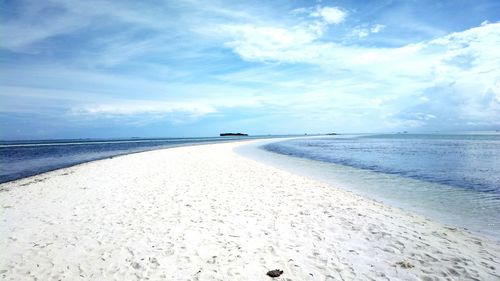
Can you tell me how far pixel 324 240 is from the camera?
742cm

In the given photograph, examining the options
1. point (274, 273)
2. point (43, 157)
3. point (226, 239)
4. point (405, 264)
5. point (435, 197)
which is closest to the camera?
point (274, 273)

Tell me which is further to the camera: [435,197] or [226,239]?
[435,197]

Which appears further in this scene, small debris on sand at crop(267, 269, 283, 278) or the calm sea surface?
the calm sea surface

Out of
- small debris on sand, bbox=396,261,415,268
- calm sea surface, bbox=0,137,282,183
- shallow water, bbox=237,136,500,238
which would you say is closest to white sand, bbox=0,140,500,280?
small debris on sand, bbox=396,261,415,268

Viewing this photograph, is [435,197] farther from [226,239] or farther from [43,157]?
[43,157]

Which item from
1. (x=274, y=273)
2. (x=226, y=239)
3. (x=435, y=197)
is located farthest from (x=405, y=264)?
(x=435, y=197)

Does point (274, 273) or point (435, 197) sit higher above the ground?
point (274, 273)

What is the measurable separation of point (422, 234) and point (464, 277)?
2.38 m

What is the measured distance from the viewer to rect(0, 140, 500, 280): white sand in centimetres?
587

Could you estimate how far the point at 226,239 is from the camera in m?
7.52

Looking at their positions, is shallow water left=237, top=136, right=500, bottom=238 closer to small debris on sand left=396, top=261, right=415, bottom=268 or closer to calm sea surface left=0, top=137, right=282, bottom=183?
small debris on sand left=396, top=261, right=415, bottom=268

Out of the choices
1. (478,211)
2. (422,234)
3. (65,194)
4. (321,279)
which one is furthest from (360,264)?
(65,194)

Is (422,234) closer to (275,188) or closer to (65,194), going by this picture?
(275,188)

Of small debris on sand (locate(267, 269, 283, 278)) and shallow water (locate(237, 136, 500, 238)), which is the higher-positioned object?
small debris on sand (locate(267, 269, 283, 278))
